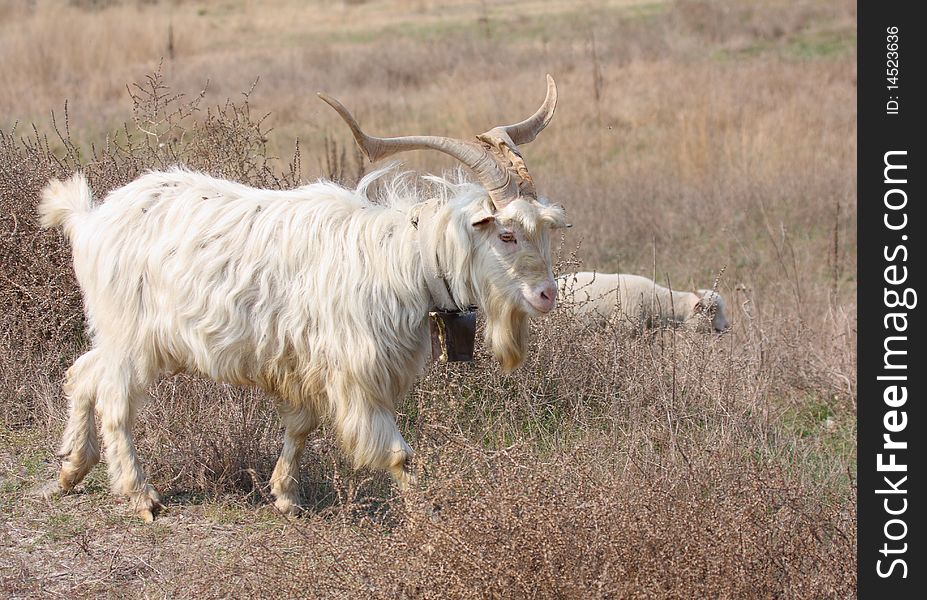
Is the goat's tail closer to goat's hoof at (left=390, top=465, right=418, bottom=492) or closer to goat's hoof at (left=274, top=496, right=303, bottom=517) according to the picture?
goat's hoof at (left=274, top=496, right=303, bottom=517)

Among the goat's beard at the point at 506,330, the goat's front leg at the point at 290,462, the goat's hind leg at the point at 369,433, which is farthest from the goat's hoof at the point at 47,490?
the goat's beard at the point at 506,330

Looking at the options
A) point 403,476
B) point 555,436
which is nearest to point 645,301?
point 555,436

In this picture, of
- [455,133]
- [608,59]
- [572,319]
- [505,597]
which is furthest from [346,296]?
[608,59]

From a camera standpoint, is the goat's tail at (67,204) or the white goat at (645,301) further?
the white goat at (645,301)

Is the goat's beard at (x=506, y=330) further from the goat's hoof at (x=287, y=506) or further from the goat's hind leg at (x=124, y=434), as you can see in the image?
the goat's hind leg at (x=124, y=434)

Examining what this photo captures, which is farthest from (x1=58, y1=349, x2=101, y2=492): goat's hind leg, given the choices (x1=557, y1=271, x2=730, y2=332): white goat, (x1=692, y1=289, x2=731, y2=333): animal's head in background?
(x1=692, y1=289, x2=731, y2=333): animal's head in background

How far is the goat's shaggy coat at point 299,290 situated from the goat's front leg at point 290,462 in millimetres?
44

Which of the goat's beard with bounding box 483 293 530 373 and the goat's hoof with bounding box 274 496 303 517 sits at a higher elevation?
the goat's beard with bounding box 483 293 530 373

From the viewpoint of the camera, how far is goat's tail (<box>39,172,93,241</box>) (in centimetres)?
537

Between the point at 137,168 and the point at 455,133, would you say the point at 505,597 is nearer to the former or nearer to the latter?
the point at 137,168

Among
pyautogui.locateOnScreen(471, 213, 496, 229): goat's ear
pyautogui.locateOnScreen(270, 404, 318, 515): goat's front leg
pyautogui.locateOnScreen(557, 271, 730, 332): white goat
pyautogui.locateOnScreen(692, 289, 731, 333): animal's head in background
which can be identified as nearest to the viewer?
pyautogui.locateOnScreen(471, 213, 496, 229): goat's ear

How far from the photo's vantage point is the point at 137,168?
6930 millimetres

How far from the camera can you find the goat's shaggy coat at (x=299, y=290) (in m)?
4.73
